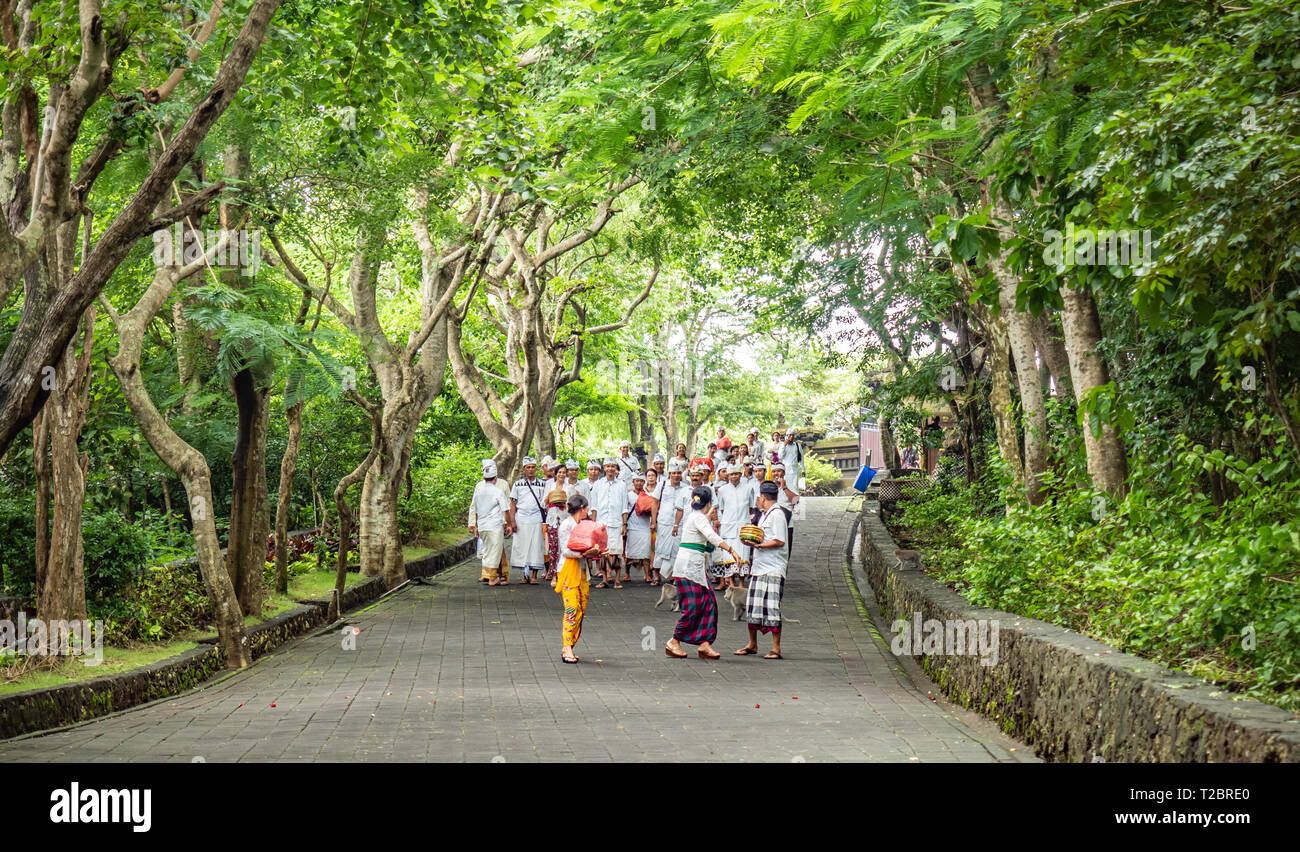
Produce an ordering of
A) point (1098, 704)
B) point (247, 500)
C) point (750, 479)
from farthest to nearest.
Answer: point (750, 479) < point (247, 500) < point (1098, 704)

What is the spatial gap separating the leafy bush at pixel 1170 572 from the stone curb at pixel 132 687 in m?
6.80

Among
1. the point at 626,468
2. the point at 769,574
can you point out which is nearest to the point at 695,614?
the point at 769,574

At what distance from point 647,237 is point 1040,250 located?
1576 cm

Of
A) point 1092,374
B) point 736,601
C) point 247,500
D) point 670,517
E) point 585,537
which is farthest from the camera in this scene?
point 670,517

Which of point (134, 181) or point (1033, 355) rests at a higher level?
point (134, 181)

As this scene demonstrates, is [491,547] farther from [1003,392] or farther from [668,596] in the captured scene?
[1003,392]

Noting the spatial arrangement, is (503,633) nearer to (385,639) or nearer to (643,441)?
(385,639)

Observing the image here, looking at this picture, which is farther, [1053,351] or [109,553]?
[1053,351]

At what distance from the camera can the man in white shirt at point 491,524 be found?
1911 cm

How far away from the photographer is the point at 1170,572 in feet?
25.1

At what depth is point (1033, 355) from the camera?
13.3m

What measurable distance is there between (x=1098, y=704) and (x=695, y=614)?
236 inches

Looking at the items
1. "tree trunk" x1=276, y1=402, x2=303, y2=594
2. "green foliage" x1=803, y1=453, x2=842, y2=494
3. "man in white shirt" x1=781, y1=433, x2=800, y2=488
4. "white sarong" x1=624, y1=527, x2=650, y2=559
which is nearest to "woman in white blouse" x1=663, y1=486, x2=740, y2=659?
"tree trunk" x1=276, y1=402, x2=303, y2=594

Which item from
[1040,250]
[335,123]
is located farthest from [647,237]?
[1040,250]
